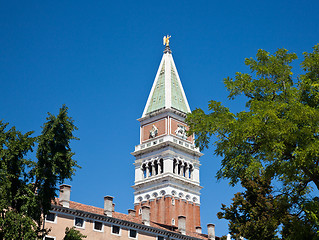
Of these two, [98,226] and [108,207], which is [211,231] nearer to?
[108,207]

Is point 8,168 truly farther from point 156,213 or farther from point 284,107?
point 156,213

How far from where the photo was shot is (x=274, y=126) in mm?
22000

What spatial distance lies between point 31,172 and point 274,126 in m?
16.8

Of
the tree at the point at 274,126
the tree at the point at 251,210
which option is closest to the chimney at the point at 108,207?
the tree at the point at 251,210

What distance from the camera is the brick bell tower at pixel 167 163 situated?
7700 cm

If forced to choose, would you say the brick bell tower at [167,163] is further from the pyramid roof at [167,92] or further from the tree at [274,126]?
the tree at [274,126]

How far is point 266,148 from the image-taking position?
2245 cm

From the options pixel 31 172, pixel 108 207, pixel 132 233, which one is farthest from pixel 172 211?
pixel 31 172

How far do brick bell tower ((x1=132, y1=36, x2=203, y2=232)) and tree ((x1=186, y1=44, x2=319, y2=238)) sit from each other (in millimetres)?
52069

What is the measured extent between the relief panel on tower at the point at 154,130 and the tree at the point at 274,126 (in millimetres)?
55315

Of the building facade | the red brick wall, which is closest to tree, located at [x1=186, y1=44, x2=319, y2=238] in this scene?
the building facade

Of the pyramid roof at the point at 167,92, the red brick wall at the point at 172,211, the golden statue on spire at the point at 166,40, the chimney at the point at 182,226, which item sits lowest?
the chimney at the point at 182,226

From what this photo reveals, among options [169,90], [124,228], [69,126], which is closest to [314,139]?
[69,126]

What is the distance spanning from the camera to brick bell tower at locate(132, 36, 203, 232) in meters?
77.0
